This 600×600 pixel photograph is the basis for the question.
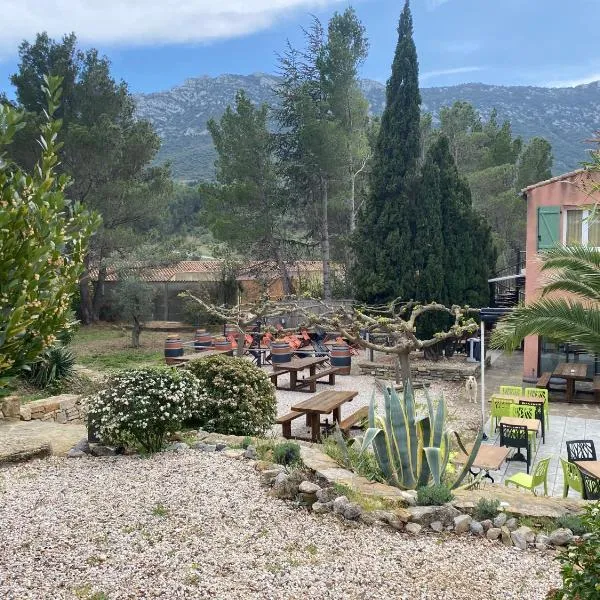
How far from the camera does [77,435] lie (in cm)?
868

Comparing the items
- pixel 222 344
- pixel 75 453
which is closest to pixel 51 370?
pixel 75 453

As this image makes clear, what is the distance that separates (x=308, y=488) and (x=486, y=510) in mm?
1641

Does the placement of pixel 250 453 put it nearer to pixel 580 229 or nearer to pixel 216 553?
pixel 216 553

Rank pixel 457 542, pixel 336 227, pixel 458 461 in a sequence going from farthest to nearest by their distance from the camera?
pixel 336 227 < pixel 458 461 < pixel 457 542

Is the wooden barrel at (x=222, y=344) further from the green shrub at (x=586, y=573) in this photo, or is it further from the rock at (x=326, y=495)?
the green shrub at (x=586, y=573)

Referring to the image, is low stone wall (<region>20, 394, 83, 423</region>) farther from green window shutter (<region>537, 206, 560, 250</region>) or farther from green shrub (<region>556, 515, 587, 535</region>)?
green window shutter (<region>537, 206, 560, 250</region>)

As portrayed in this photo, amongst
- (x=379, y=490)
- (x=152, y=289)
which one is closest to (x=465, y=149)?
(x=152, y=289)

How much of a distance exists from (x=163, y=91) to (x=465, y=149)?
96.0 m

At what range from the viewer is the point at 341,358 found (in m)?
15.8

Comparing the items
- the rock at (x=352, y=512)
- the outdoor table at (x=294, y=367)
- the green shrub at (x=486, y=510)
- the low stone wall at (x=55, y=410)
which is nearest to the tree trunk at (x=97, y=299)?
the outdoor table at (x=294, y=367)

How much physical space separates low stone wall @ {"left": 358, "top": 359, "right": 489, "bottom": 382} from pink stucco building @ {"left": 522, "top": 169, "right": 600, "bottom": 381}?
1590 millimetres

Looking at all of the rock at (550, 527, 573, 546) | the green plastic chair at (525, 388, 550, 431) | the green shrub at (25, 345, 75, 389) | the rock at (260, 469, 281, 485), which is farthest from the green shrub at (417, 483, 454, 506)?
the green shrub at (25, 345, 75, 389)

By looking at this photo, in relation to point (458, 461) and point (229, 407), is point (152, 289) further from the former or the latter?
point (458, 461)

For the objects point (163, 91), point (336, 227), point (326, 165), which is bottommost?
point (336, 227)
